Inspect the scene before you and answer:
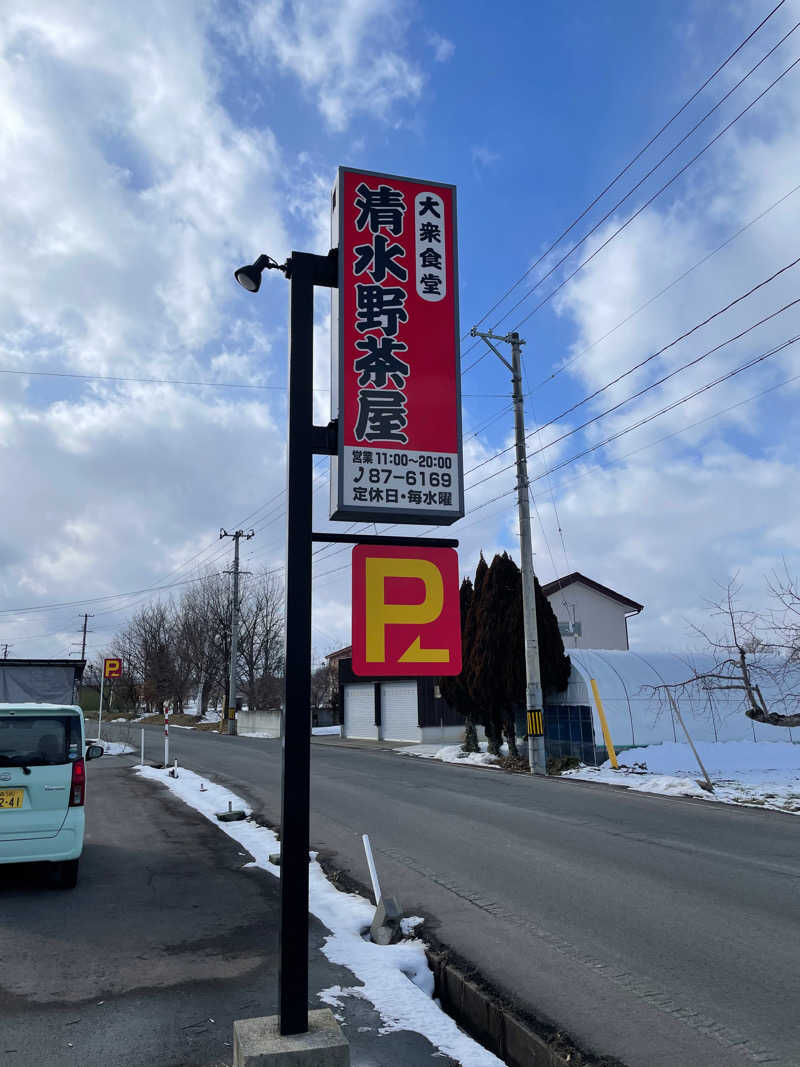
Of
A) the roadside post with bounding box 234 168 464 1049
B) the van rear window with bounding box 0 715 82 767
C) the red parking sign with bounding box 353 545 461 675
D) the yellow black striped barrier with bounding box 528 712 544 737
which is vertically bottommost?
the yellow black striped barrier with bounding box 528 712 544 737

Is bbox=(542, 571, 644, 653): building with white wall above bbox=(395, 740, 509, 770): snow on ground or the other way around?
above

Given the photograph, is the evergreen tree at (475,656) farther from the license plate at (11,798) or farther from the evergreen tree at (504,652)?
the license plate at (11,798)

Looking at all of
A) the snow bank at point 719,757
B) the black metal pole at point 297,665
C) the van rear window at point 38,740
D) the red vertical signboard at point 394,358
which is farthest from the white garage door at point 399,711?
the black metal pole at point 297,665

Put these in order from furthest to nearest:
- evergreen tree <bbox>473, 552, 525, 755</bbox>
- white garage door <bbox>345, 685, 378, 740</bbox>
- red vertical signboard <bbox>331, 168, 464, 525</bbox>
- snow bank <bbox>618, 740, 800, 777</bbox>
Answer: white garage door <bbox>345, 685, 378, 740</bbox> → evergreen tree <bbox>473, 552, 525, 755</bbox> → snow bank <bbox>618, 740, 800, 777</bbox> → red vertical signboard <bbox>331, 168, 464, 525</bbox>

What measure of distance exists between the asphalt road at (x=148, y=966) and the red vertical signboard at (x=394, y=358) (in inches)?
114

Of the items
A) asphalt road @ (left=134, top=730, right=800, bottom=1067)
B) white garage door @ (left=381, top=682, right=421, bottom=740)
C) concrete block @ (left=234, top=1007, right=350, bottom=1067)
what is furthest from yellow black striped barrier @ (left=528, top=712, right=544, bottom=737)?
concrete block @ (left=234, top=1007, right=350, bottom=1067)

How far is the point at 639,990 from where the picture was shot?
4871 mm

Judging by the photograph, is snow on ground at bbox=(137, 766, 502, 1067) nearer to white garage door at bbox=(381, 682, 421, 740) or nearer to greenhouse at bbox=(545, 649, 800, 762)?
greenhouse at bbox=(545, 649, 800, 762)

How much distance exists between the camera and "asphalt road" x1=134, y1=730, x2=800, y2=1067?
4.43 metres

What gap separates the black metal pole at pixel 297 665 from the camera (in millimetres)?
3414

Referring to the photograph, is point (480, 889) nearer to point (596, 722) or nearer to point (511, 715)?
point (596, 722)

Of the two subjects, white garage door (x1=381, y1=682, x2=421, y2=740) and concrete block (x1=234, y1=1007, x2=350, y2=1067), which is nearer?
concrete block (x1=234, y1=1007, x2=350, y2=1067)

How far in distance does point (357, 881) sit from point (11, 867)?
3842 mm

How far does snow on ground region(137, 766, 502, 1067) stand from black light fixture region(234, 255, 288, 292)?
4.14 meters
